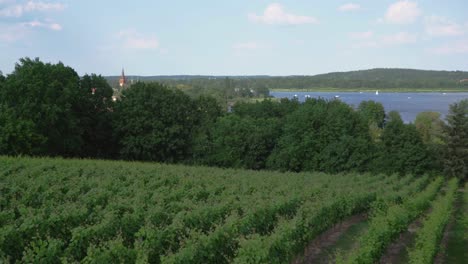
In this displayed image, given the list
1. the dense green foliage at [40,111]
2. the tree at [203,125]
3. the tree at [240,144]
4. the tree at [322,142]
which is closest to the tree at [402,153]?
the tree at [322,142]

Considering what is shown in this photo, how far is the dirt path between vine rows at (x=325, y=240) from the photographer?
14.3 m

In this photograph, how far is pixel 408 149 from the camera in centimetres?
3934

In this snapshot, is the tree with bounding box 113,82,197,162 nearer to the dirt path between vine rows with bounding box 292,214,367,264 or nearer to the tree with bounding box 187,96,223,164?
the tree with bounding box 187,96,223,164

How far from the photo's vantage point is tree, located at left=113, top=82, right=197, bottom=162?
41.7 meters

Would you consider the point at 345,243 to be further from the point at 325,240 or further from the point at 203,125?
the point at 203,125

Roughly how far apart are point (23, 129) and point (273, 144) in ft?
74.2

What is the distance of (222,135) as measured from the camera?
44.1 m

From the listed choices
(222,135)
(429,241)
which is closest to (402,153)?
(222,135)

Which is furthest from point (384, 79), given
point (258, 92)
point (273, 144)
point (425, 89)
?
point (273, 144)

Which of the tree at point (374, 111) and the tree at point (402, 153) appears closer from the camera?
the tree at point (402, 153)

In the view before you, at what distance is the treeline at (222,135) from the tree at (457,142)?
0.08 metres

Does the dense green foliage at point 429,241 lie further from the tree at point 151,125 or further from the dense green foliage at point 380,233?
the tree at point 151,125

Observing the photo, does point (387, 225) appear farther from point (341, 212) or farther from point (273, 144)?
point (273, 144)

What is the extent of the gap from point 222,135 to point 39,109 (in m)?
16.7
